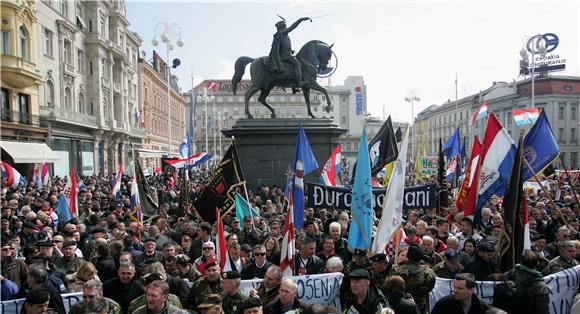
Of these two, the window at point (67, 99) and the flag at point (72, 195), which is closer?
the flag at point (72, 195)

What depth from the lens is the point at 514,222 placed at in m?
6.00

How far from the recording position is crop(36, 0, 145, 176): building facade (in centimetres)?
3666

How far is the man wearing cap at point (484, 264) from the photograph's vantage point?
6.04 metres

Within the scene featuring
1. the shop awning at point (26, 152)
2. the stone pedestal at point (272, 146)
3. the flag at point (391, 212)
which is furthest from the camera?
the shop awning at point (26, 152)

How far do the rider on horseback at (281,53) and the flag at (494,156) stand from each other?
1193cm

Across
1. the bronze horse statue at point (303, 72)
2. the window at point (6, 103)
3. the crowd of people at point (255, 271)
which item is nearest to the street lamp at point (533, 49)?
the bronze horse statue at point (303, 72)

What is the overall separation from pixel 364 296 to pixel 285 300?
0.80 metres

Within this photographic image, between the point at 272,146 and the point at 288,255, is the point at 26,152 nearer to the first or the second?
the point at 272,146

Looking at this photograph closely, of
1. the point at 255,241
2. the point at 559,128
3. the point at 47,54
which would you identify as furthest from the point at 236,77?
the point at 559,128

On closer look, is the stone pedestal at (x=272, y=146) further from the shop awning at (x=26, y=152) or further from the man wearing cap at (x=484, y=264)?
the shop awning at (x=26, y=152)

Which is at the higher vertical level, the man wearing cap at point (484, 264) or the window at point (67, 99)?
the window at point (67, 99)

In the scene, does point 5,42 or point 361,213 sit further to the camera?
point 5,42

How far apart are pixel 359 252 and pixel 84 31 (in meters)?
45.6

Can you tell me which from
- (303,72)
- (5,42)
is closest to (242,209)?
(303,72)
